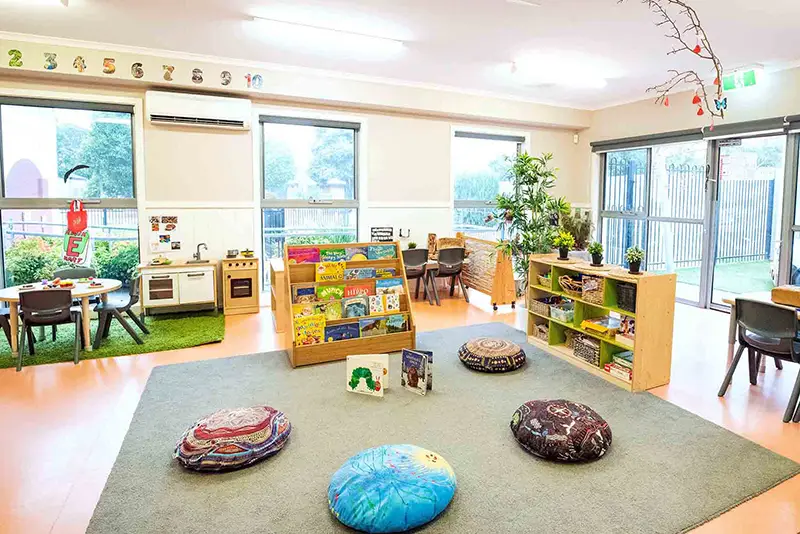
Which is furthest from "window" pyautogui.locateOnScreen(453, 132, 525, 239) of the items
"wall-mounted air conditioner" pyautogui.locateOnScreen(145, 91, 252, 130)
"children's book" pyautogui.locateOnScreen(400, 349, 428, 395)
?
"children's book" pyautogui.locateOnScreen(400, 349, 428, 395)

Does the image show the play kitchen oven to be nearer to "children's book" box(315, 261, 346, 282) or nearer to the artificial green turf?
the artificial green turf

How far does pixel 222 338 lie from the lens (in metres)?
5.05

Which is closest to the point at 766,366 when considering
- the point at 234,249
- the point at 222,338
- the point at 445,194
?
the point at 445,194

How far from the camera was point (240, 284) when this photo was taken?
6184mm

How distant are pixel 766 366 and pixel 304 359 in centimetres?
427

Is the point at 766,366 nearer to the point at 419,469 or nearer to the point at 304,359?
the point at 419,469

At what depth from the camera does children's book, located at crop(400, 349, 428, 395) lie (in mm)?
3576

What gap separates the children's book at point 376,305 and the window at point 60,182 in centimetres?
374

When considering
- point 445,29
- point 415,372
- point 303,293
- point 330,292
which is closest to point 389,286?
point 330,292

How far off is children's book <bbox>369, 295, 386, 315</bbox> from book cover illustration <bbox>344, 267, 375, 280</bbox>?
0.73 feet

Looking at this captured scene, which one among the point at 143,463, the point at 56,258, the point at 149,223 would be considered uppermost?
the point at 149,223

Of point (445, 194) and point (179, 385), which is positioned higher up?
point (445, 194)

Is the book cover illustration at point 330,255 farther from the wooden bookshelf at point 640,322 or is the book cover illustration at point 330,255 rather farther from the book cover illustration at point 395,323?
the wooden bookshelf at point 640,322

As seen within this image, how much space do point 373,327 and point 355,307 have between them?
265mm
